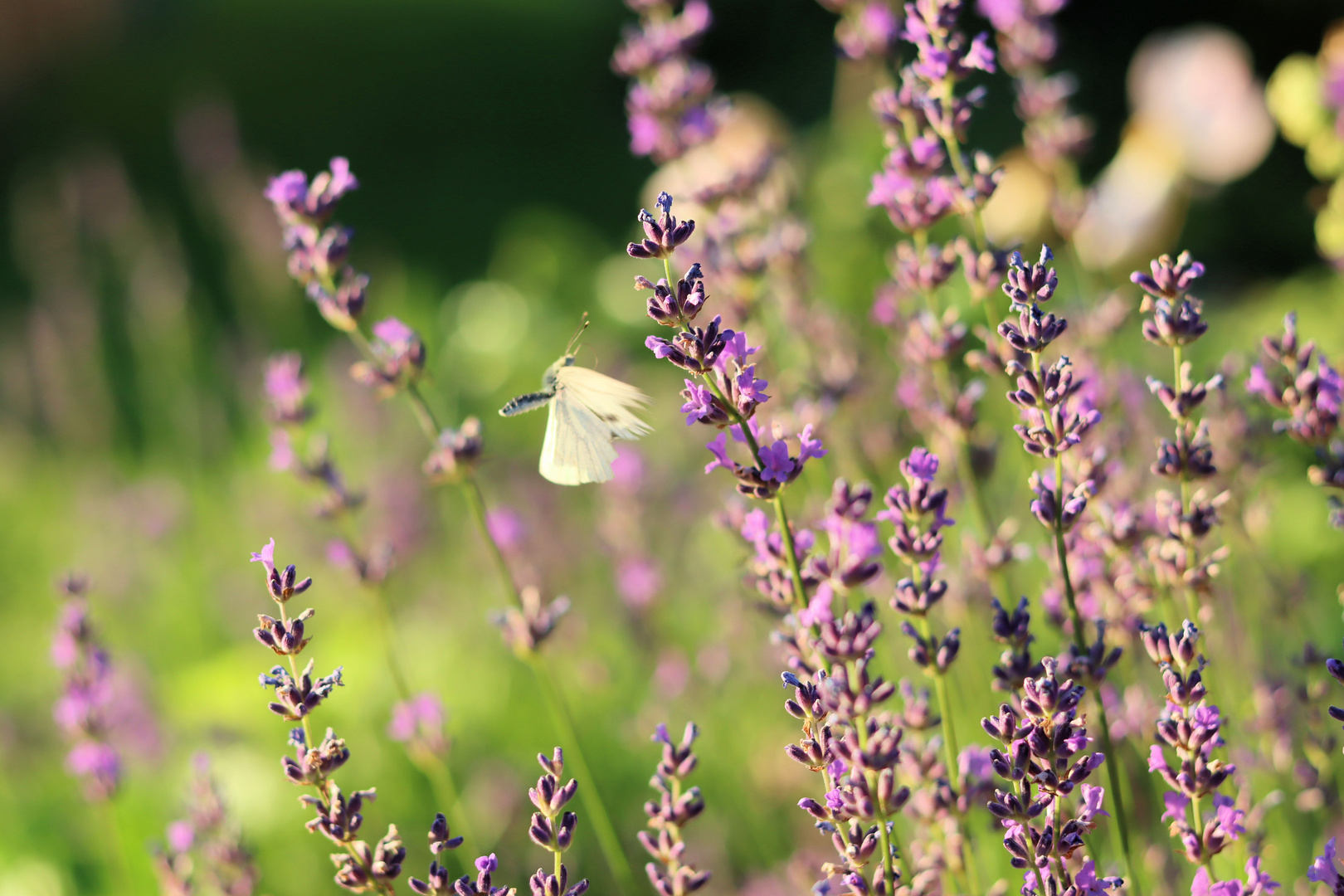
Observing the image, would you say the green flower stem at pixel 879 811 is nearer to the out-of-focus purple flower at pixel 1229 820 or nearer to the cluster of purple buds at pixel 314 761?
the out-of-focus purple flower at pixel 1229 820

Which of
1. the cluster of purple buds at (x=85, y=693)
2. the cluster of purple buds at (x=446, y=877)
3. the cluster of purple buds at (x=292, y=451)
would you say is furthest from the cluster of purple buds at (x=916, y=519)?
the cluster of purple buds at (x=85, y=693)

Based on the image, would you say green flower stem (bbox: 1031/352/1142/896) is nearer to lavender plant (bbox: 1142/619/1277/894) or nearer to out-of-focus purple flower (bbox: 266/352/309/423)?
lavender plant (bbox: 1142/619/1277/894)

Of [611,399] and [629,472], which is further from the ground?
[629,472]

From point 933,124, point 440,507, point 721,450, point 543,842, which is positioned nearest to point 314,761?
point 543,842

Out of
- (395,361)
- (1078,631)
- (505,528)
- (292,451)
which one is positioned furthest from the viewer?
(505,528)

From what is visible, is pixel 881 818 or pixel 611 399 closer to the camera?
pixel 881 818

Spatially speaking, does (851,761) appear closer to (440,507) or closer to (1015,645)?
(1015,645)
